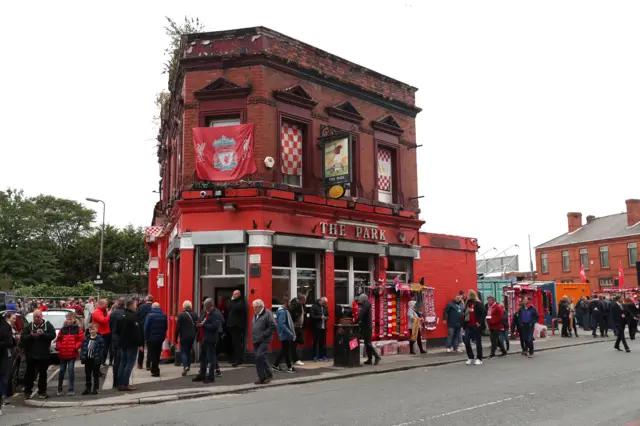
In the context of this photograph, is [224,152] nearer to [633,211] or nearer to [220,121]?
[220,121]

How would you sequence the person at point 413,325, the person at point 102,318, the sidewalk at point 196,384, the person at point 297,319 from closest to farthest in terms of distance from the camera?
the sidewalk at point 196,384, the person at point 102,318, the person at point 297,319, the person at point 413,325

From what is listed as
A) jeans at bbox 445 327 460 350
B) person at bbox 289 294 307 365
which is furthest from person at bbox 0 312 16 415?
jeans at bbox 445 327 460 350

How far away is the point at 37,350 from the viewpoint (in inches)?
465

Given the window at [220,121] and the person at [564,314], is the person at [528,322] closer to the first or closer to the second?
the person at [564,314]

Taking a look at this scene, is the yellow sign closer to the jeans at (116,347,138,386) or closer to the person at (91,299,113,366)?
the person at (91,299,113,366)

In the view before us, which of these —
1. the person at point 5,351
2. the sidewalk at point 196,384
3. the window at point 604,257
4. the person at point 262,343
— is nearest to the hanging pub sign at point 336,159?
the sidewalk at point 196,384

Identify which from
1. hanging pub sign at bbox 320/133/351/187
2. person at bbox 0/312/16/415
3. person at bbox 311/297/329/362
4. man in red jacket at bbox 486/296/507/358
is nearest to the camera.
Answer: person at bbox 0/312/16/415

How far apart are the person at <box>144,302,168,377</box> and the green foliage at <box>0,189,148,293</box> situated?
47656 mm

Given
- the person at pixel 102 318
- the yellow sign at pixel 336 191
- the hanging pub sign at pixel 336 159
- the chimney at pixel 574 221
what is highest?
the chimney at pixel 574 221

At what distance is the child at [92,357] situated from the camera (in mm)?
11789

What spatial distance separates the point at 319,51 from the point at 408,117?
15.8ft

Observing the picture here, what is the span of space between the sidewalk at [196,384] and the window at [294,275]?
2.20m

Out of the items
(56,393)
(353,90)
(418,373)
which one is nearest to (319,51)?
(353,90)

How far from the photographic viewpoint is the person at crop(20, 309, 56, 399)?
11.8m
